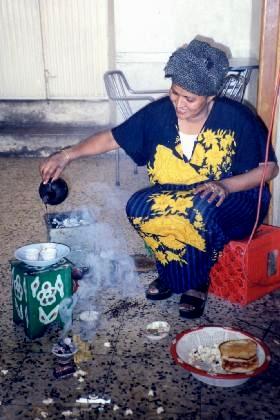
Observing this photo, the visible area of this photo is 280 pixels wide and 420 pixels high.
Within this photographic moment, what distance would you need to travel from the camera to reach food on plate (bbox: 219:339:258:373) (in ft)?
5.96

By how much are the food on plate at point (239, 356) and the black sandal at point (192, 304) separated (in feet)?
1.24

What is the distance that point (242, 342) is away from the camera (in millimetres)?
1936

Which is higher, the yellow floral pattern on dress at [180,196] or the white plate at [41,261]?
the yellow floral pattern on dress at [180,196]

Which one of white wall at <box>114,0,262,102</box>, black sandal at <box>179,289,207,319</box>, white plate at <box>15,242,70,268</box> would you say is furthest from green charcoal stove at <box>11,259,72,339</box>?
white wall at <box>114,0,262,102</box>

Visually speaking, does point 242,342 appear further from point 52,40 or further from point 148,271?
point 52,40

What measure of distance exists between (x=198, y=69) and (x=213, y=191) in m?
0.53

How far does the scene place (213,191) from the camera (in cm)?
210

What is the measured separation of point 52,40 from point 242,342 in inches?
198

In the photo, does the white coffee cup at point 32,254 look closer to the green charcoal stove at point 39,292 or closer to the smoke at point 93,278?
the green charcoal stove at point 39,292

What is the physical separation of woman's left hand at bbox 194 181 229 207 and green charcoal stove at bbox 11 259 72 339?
686mm

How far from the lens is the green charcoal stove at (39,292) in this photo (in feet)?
6.84

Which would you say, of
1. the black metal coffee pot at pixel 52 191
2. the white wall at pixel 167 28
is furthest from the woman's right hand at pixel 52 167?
the white wall at pixel 167 28

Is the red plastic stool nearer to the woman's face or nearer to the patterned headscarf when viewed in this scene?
the woman's face

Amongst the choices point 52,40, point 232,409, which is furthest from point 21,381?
point 52,40
